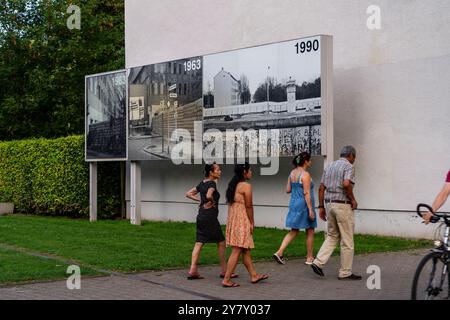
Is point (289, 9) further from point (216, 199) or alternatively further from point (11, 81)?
point (11, 81)

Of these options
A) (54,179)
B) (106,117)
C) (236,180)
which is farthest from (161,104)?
A: (236,180)

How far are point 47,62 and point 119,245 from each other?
61.3ft

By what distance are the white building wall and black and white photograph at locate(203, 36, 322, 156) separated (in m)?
1.56

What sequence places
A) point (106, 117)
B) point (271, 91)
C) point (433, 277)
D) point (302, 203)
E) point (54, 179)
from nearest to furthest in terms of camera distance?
1. point (433, 277)
2. point (302, 203)
3. point (271, 91)
4. point (106, 117)
5. point (54, 179)

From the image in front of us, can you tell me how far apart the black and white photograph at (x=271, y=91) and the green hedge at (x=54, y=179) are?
6.23 meters

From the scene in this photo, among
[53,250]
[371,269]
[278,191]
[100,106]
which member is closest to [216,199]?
[371,269]

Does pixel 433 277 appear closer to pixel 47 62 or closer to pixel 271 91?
pixel 271 91

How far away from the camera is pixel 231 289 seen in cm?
996

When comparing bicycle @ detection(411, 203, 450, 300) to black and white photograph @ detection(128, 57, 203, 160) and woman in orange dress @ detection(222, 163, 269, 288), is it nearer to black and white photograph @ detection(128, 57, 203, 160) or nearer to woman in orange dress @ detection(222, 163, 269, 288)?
woman in orange dress @ detection(222, 163, 269, 288)

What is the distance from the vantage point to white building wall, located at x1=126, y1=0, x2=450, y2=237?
15.2 metres

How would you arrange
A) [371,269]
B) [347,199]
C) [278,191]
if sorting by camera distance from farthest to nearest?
[278,191] → [371,269] → [347,199]

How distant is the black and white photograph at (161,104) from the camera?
1892cm

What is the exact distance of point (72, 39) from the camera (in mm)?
30641
